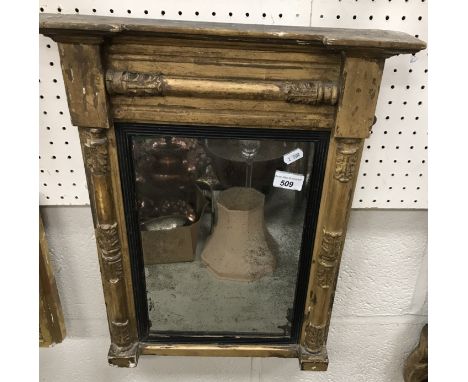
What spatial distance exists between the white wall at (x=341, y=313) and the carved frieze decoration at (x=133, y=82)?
0.42 meters

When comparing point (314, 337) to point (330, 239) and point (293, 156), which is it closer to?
point (330, 239)

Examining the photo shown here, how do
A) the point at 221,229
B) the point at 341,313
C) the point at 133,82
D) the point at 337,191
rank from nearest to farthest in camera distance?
the point at 133,82 < the point at 337,191 < the point at 221,229 < the point at 341,313

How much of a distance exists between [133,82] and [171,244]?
15.9 inches

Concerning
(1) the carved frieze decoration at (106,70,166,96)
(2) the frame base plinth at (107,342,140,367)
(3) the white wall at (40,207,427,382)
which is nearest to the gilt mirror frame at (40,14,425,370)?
(1) the carved frieze decoration at (106,70,166,96)

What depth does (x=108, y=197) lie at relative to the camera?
2.89 feet

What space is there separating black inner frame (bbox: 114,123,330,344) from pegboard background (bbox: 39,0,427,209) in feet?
0.60

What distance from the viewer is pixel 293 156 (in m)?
0.90

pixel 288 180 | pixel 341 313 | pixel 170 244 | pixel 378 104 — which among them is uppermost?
pixel 378 104

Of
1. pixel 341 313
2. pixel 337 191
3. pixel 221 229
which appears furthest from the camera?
pixel 341 313

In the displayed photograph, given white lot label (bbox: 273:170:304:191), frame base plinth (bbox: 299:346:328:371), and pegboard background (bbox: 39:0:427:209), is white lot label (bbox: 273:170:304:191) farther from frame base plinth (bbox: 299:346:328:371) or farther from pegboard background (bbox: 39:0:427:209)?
frame base plinth (bbox: 299:346:328:371)

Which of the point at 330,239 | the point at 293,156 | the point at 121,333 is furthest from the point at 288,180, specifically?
the point at 121,333

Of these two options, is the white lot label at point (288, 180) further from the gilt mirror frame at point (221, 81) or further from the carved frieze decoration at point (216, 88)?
the carved frieze decoration at point (216, 88)

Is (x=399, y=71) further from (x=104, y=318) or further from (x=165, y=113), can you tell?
(x=104, y=318)

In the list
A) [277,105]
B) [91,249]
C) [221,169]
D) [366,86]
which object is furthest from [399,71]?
[91,249]
